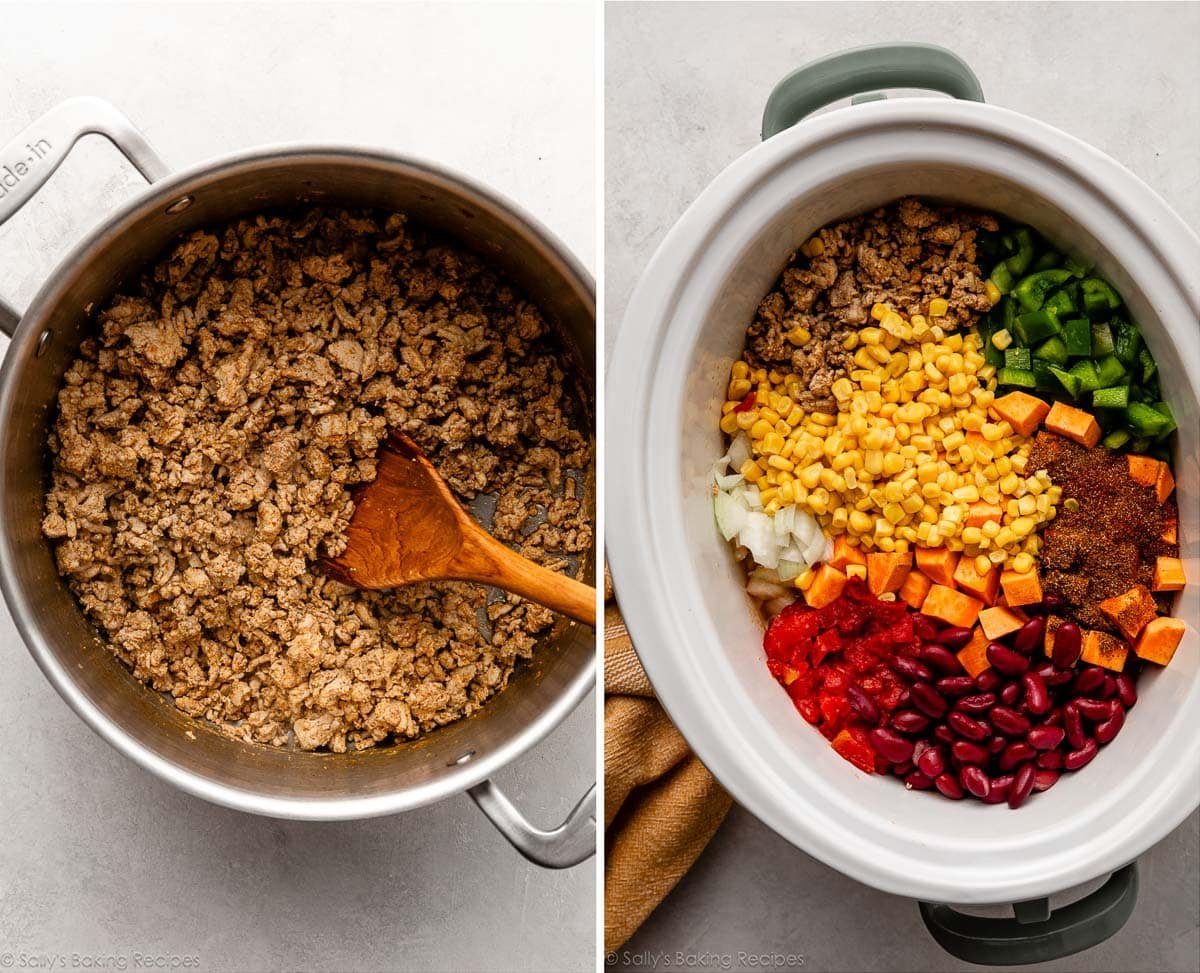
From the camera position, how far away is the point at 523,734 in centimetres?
129

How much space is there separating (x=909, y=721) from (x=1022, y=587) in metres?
0.19

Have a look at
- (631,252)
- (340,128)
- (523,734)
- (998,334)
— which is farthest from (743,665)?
(340,128)

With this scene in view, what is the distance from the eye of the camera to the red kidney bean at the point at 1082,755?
45.4 inches

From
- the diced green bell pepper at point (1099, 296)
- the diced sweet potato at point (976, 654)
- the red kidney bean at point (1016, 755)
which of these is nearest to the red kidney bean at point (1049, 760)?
the red kidney bean at point (1016, 755)

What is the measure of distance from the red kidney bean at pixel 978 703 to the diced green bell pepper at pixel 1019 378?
1.10 ft

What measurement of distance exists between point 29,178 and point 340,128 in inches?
16.7

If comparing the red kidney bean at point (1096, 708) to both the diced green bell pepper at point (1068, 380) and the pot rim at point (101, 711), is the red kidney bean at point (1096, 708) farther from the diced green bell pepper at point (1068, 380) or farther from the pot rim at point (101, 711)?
the pot rim at point (101, 711)

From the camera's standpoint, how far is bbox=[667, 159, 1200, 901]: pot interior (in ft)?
3.33

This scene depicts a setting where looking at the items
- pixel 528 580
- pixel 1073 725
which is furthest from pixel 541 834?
pixel 1073 725

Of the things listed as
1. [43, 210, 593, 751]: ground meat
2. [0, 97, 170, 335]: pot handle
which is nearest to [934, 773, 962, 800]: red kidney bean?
[43, 210, 593, 751]: ground meat

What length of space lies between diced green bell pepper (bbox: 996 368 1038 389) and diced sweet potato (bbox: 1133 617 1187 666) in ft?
0.92

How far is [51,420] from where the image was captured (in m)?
1.39

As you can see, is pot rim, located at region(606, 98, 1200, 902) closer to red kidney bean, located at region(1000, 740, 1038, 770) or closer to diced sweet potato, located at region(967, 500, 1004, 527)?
red kidney bean, located at region(1000, 740, 1038, 770)

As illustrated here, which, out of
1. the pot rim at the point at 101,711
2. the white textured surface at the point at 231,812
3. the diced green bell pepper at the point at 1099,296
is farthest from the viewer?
the white textured surface at the point at 231,812
